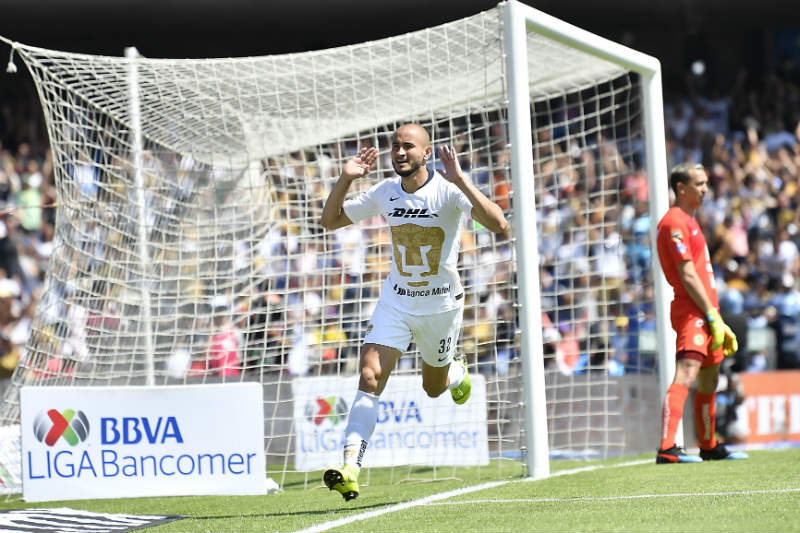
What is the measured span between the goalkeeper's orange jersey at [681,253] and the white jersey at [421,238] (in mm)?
1945

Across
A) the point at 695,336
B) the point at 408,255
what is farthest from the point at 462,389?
the point at 695,336

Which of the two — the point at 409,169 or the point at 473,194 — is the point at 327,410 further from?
the point at 473,194

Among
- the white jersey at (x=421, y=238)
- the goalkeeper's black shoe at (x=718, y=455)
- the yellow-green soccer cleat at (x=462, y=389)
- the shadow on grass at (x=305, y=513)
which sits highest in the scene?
the white jersey at (x=421, y=238)

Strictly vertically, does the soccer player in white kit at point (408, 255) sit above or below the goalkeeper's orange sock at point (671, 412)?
above

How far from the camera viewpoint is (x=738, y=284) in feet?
49.6

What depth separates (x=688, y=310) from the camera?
25.5ft

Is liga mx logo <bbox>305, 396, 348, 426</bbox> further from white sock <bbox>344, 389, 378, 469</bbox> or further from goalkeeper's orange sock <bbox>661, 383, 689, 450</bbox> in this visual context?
white sock <bbox>344, 389, 378, 469</bbox>

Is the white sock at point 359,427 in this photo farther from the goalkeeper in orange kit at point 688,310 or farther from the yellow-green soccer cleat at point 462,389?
the goalkeeper in orange kit at point 688,310

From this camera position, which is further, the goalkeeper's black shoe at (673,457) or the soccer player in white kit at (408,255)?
the goalkeeper's black shoe at (673,457)

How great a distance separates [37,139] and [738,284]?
11840 millimetres

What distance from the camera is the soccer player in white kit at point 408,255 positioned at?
6090 mm

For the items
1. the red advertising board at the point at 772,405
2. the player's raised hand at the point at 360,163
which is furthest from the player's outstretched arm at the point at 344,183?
the red advertising board at the point at 772,405

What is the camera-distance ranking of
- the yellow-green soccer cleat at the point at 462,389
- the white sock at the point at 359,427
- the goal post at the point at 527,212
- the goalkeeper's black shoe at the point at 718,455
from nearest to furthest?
the white sock at the point at 359,427 < the goal post at the point at 527,212 < the yellow-green soccer cleat at the point at 462,389 < the goalkeeper's black shoe at the point at 718,455

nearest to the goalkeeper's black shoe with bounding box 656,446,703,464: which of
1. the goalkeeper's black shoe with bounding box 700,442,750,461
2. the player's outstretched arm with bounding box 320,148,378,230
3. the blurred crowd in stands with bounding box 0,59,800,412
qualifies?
the goalkeeper's black shoe with bounding box 700,442,750,461
